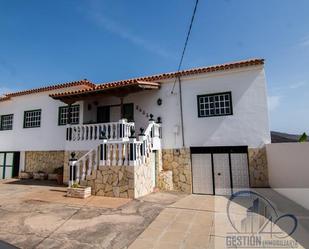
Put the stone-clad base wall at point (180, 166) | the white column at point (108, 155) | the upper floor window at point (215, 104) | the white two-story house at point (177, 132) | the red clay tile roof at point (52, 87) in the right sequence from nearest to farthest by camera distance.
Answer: the white column at point (108, 155)
the white two-story house at point (177, 132)
the upper floor window at point (215, 104)
the stone-clad base wall at point (180, 166)
the red clay tile roof at point (52, 87)

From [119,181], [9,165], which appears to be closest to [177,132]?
[119,181]

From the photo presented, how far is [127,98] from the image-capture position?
39.8ft

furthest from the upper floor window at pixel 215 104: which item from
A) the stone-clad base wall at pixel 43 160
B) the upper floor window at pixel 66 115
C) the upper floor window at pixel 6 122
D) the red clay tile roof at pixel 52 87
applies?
the upper floor window at pixel 6 122

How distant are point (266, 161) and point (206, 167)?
2.68 metres

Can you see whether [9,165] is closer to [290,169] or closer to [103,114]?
[103,114]

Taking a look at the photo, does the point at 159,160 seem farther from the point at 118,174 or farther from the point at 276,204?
the point at 276,204

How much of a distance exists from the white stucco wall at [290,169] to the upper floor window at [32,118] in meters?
13.6

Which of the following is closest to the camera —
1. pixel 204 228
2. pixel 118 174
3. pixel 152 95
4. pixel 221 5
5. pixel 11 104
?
pixel 204 228

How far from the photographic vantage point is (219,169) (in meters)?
10.2

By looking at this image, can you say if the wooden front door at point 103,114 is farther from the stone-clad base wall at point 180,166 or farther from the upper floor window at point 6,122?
the upper floor window at point 6,122

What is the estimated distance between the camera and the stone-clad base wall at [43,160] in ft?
42.3

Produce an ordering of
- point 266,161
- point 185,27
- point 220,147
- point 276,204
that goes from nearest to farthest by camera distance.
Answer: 1. point 185,27
2. point 276,204
3. point 266,161
4. point 220,147

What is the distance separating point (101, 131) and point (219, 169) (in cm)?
593

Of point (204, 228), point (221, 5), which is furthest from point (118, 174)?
point (221, 5)
